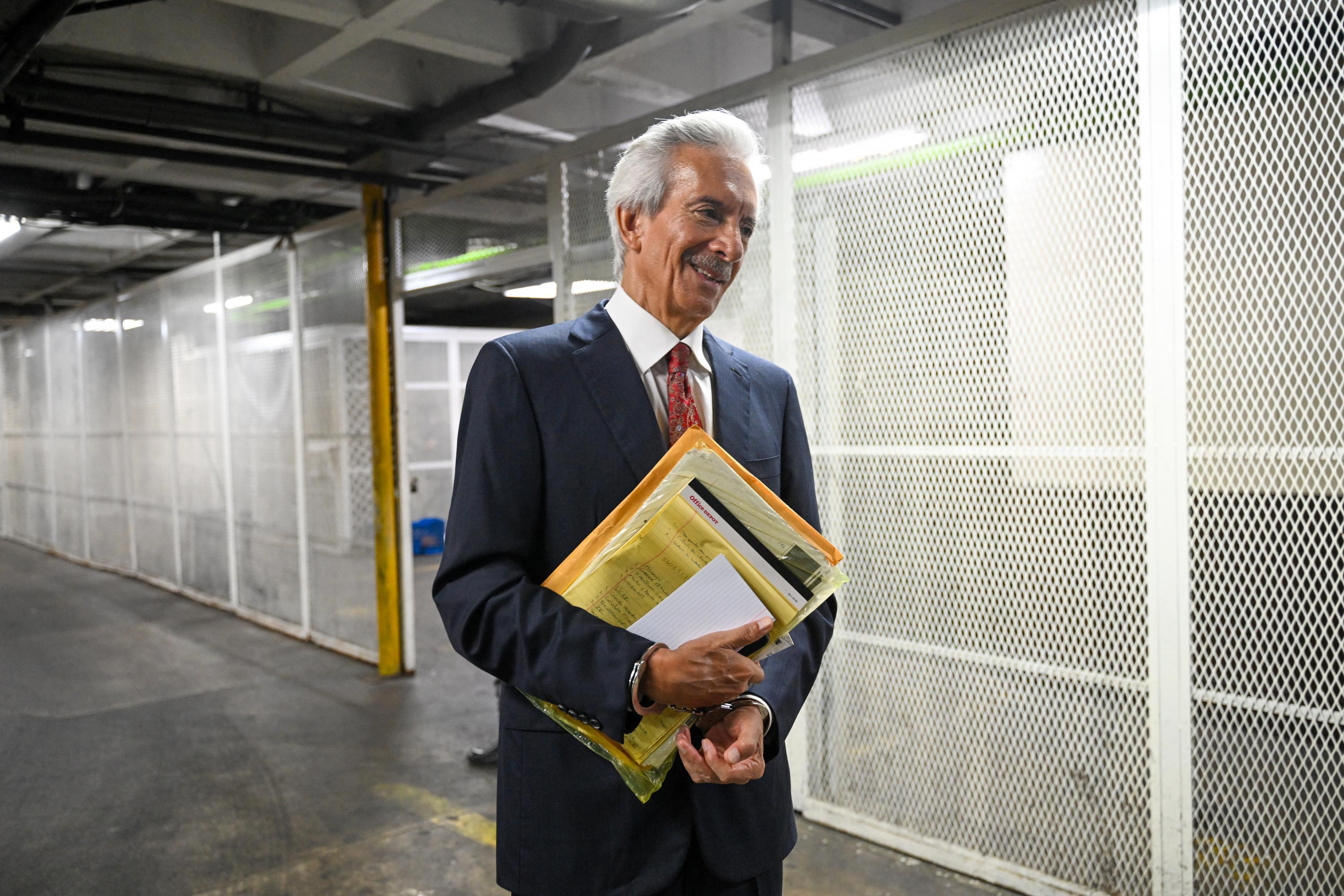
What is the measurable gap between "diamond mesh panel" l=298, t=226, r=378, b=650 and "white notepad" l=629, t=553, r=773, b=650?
5.09m

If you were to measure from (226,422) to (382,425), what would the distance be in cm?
246

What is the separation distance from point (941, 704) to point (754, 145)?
235 cm

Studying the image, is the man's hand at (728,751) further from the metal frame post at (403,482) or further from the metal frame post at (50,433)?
the metal frame post at (50,433)

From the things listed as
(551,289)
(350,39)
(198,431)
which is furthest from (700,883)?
(198,431)

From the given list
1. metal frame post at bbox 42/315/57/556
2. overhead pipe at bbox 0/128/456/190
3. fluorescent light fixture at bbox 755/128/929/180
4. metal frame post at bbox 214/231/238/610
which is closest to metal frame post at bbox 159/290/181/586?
metal frame post at bbox 214/231/238/610

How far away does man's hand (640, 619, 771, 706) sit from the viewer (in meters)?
0.99

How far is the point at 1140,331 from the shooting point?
8.47 ft

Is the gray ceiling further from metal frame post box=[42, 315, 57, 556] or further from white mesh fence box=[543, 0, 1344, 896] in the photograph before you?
metal frame post box=[42, 315, 57, 556]

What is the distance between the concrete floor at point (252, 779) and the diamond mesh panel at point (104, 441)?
3094 mm

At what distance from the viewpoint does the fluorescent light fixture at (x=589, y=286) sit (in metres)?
4.12

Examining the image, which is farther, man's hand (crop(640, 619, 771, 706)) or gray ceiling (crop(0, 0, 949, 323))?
gray ceiling (crop(0, 0, 949, 323))

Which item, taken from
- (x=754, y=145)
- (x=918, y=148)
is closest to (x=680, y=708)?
(x=754, y=145)

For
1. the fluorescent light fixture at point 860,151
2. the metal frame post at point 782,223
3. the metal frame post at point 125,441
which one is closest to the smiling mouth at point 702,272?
the fluorescent light fixture at point 860,151

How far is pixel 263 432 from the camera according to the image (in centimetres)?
689
